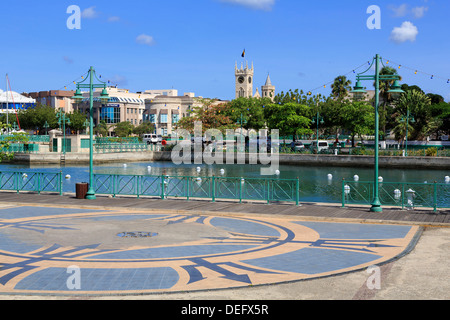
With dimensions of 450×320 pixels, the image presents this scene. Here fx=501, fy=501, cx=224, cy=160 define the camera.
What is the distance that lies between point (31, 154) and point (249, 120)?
4235 cm

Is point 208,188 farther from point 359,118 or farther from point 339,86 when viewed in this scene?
point 339,86

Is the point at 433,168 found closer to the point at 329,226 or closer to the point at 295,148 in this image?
the point at 295,148

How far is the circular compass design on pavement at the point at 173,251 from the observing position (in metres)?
10.9

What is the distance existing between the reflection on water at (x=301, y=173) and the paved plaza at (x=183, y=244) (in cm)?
1792

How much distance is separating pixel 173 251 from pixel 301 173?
142ft

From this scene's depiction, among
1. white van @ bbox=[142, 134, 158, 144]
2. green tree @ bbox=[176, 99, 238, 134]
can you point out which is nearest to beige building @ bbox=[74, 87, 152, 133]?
white van @ bbox=[142, 134, 158, 144]

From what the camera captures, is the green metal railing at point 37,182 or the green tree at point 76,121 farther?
the green tree at point 76,121

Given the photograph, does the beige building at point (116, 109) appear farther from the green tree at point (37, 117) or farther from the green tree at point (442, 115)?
the green tree at point (442, 115)

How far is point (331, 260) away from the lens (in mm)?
12734

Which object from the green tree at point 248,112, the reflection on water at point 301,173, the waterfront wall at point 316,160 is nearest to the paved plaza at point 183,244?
the reflection on water at point 301,173

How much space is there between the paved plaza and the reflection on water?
58.8ft

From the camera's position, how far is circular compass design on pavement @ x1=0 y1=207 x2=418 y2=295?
10.9 meters

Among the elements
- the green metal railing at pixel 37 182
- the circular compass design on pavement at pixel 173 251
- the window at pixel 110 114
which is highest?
the window at pixel 110 114
